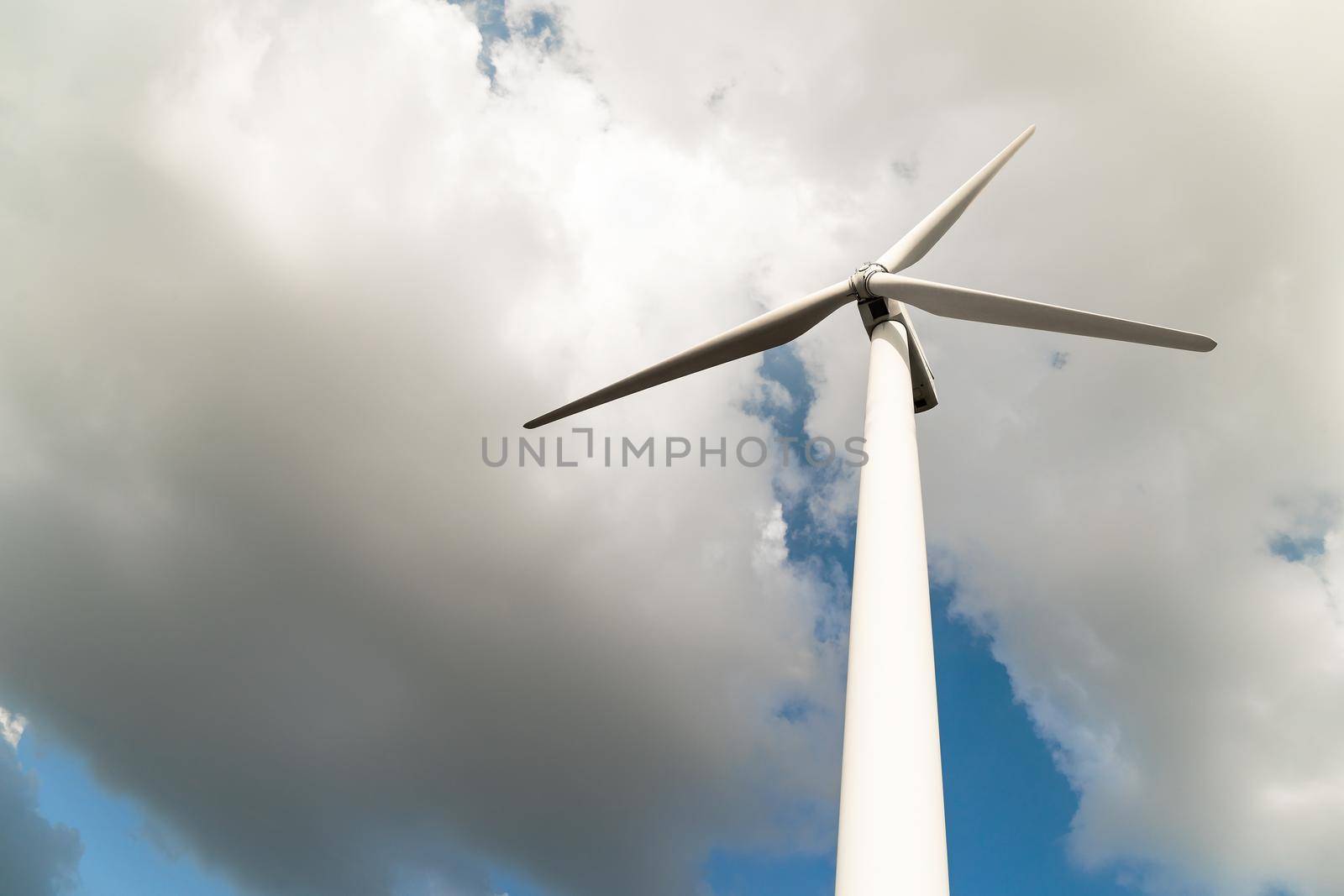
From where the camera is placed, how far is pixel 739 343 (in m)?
21.7

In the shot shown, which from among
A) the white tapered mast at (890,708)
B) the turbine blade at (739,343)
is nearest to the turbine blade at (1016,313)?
the turbine blade at (739,343)

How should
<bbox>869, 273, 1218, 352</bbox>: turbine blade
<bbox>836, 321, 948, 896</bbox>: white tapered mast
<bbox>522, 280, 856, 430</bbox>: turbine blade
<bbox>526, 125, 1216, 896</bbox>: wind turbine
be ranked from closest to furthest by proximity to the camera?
<bbox>836, 321, 948, 896</bbox>: white tapered mast < <bbox>526, 125, 1216, 896</bbox>: wind turbine < <bbox>869, 273, 1218, 352</bbox>: turbine blade < <bbox>522, 280, 856, 430</bbox>: turbine blade

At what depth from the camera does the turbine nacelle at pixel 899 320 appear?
18828 mm

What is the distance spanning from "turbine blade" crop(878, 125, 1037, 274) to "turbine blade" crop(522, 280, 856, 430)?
89.3 inches

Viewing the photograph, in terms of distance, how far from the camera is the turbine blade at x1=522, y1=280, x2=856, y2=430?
20203 millimetres

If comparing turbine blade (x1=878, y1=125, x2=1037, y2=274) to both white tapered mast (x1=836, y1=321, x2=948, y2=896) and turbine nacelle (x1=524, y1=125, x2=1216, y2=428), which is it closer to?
turbine nacelle (x1=524, y1=125, x2=1216, y2=428)

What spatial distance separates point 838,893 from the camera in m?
8.80

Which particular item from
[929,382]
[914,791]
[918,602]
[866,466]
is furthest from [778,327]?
[914,791]

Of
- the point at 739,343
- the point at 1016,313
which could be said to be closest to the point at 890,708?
the point at 1016,313

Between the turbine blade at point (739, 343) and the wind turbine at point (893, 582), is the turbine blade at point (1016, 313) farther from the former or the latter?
the turbine blade at point (739, 343)

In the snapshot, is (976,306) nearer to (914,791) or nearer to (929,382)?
(929,382)

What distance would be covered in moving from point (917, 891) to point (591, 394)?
1703 cm

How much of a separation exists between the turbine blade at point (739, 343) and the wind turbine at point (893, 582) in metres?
0.05

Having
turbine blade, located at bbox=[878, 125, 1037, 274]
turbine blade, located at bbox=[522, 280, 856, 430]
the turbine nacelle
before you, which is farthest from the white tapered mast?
turbine blade, located at bbox=[878, 125, 1037, 274]
